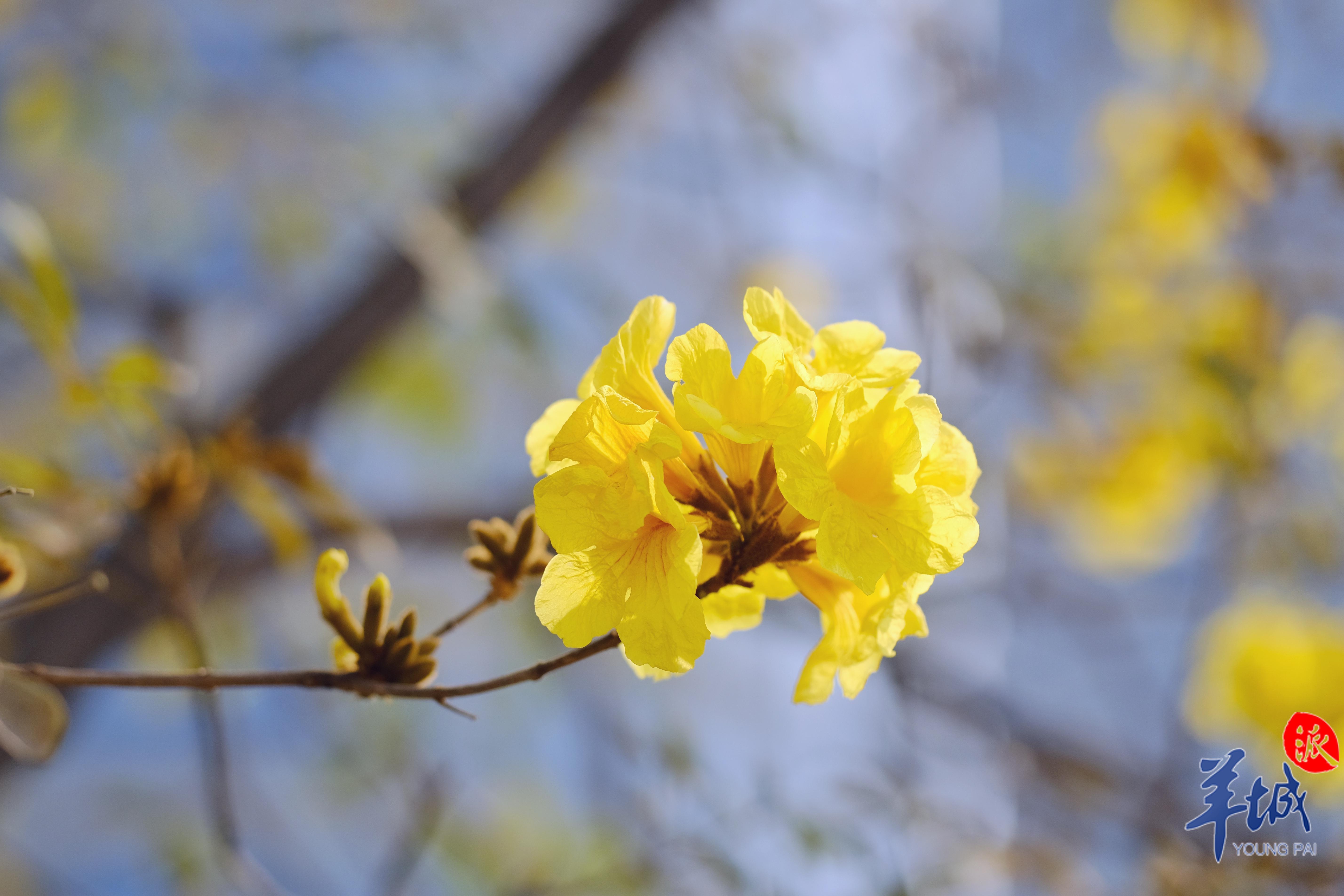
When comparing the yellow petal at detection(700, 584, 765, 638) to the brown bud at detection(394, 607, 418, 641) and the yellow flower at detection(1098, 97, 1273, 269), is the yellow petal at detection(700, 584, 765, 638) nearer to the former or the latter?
the brown bud at detection(394, 607, 418, 641)

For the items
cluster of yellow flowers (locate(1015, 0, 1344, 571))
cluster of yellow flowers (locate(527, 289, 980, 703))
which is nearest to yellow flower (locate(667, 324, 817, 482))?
cluster of yellow flowers (locate(527, 289, 980, 703))

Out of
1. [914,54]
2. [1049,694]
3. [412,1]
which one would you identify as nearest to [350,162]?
[412,1]

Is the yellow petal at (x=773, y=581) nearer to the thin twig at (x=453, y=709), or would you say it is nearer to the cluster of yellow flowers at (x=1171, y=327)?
the thin twig at (x=453, y=709)

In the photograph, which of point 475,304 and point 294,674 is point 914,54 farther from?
point 294,674

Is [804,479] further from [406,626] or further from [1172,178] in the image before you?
[1172,178]

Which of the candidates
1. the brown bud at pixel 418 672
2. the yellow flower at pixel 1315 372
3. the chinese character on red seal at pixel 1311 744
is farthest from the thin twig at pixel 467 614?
the yellow flower at pixel 1315 372

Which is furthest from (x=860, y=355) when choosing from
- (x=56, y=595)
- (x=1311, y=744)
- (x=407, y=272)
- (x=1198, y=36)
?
(x=1198, y=36)
